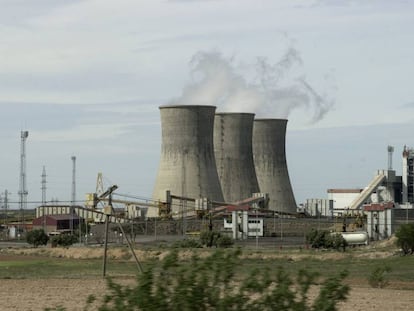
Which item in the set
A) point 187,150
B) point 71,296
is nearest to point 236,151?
point 187,150

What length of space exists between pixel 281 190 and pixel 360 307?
45.5 metres

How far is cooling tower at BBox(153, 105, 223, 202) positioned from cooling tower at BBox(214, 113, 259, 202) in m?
4.43

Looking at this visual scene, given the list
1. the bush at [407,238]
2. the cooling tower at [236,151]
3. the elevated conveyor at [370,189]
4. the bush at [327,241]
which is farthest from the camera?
the elevated conveyor at [370,189]

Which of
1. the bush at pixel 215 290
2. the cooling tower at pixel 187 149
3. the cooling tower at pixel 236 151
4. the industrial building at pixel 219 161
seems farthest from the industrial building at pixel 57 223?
the bush at pixel 215 290

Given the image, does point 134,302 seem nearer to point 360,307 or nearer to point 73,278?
point 360,307

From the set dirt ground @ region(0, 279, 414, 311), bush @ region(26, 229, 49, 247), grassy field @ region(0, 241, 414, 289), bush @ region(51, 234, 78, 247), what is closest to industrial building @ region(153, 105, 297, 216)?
bush @ region(51, 234, 78, 247)

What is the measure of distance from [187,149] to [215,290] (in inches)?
1607

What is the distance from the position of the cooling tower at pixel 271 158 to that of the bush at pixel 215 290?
49.4m

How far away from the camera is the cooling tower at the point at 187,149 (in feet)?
151

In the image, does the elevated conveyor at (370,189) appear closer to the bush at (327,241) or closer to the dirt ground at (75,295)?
the bush at (327,241)

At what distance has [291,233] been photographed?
5550 centimetres

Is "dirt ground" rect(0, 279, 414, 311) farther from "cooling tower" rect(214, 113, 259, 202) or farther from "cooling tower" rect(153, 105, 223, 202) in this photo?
"cooling tower" rect(214, 113, 259, 202)

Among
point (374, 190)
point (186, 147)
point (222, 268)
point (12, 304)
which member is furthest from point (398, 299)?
point (374, 190)

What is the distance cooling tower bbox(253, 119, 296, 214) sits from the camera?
181 feet
